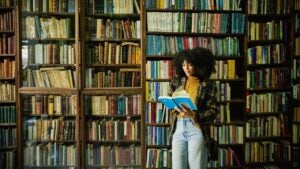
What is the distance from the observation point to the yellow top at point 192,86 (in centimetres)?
283

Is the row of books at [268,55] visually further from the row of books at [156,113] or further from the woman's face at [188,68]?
the woman's face at [188,68]

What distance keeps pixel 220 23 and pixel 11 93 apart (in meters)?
2.48

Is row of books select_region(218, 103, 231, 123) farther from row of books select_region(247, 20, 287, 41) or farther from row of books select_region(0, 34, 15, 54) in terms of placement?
row of books select_region(0, 34, 15, 54)

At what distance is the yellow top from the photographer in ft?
9.29

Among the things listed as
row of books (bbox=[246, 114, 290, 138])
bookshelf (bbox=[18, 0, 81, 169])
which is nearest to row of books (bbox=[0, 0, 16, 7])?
bookshelf (bbox=[18, 0, 81, 169])

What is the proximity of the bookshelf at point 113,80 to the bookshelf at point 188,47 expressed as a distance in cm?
17

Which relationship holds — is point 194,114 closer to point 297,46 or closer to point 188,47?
point 188,47

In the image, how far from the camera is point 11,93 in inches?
152

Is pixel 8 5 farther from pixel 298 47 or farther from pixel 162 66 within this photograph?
pixel 298 47

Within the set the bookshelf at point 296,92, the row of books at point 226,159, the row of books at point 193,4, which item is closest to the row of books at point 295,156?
the bookshelf at point 296,92

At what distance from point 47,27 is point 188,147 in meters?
2.22

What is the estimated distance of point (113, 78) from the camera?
3.89m

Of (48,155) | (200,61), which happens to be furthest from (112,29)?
(48,155)

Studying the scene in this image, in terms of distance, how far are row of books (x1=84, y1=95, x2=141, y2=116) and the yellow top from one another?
1.05m
